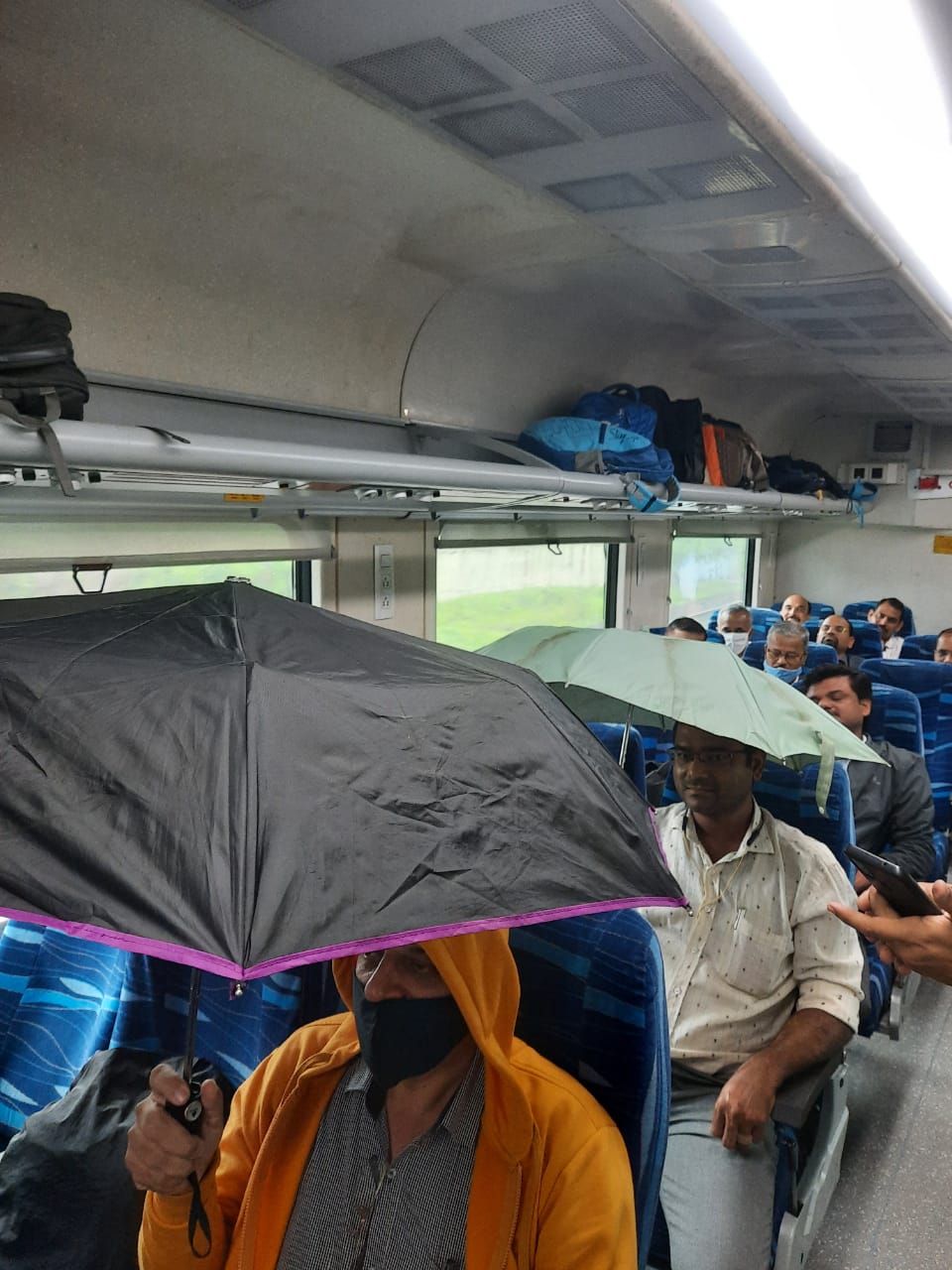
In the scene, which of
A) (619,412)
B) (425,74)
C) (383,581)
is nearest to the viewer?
(425,74)

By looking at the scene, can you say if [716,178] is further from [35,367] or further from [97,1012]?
[97,1012]

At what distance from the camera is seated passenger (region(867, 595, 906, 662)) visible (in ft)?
24.2

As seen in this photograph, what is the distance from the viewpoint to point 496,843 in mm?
1122

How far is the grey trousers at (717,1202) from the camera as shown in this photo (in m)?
1.98

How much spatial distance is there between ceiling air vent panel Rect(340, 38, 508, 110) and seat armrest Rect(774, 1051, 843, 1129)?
2457 mm

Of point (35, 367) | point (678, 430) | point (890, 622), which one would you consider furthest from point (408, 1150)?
point (890, 622)

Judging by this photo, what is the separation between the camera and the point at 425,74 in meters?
2.02

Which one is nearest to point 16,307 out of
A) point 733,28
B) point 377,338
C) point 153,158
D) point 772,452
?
point 153,158

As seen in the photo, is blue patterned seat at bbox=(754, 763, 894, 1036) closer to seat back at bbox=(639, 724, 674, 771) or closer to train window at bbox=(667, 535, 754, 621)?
seat back at bbox=(639, 724, 674, 771)

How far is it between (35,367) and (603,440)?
3.10m

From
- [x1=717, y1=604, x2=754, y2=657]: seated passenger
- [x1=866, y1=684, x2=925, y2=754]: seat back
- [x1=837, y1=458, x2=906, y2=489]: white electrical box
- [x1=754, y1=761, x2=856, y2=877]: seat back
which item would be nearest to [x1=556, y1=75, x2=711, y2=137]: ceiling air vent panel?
[x1=754, y1=761, x2=856, y2=877]: seat back

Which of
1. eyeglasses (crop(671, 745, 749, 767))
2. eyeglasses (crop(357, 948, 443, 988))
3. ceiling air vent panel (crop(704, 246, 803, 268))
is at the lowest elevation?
eyeglasses (crop(357, 948, 443, 988))

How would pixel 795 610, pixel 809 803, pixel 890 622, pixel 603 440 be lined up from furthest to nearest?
pixel 890 622
pixel 795 610
pixel 603 440
pixel 809 803

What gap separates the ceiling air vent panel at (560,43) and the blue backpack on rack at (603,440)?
252cm
